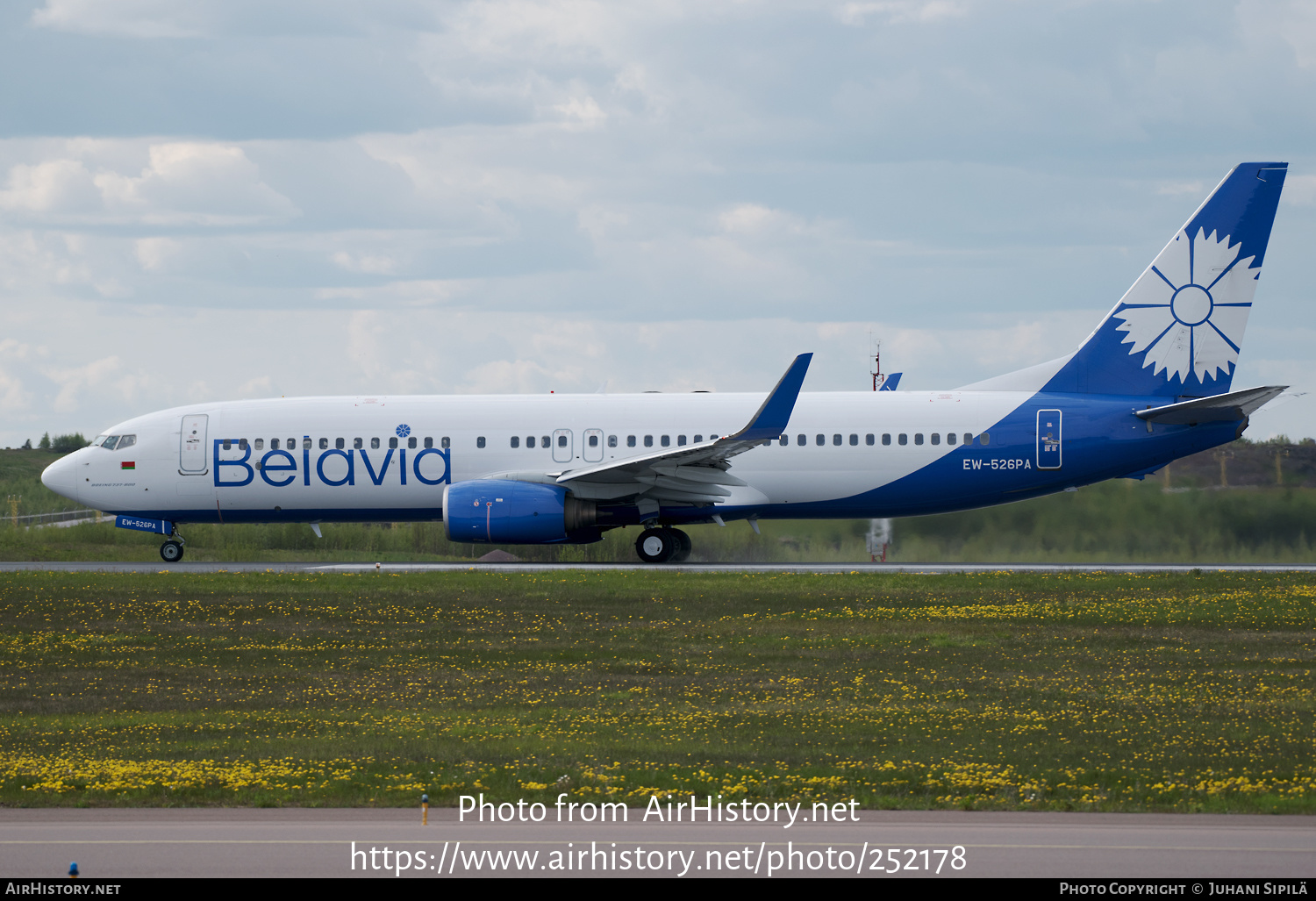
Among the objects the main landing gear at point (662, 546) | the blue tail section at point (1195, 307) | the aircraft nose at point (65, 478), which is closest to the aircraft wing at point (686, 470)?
the main landing gear at point (662, 546)

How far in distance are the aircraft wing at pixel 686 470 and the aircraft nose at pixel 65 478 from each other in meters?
11.5

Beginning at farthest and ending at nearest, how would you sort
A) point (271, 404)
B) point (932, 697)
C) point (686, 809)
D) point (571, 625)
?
point (271, 404) → point (571, 625) → point (932, 697) → point (686, 809)

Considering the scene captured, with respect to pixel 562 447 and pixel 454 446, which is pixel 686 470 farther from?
pixel 454 446

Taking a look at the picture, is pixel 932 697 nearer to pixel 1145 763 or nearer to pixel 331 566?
pixel 1145 763

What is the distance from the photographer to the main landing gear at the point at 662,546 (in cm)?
3008

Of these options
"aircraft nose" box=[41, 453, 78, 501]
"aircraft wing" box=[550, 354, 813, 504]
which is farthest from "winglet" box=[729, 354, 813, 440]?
"aircraft nose" box=[41, 453, 78, 501]

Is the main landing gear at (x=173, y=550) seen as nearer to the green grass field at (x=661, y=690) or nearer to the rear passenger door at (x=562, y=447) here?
the green grass field at (x=661, y=690)

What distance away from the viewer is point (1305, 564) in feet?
97.1

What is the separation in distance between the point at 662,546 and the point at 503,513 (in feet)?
13.0

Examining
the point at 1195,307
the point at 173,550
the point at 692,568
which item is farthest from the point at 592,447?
the point at 1195,307

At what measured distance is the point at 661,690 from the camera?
15.6 meters

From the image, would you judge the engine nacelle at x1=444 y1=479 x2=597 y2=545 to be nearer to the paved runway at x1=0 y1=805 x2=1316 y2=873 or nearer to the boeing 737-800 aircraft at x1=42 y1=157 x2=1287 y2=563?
the boeing 737-800 aircraft at x1=42 y1=157 x2=1287 y2=563
